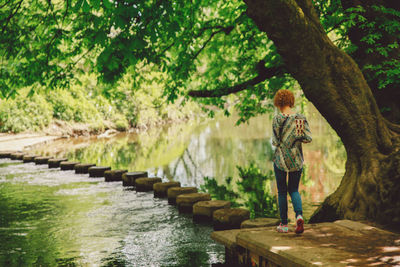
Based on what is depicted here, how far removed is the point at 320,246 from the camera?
13.7 feet

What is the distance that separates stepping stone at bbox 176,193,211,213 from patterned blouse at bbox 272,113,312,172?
4.19 m

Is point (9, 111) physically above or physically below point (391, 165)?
above

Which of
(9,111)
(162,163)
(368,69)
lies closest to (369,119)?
(368,69)

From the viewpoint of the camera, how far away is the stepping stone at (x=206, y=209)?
7.78 m

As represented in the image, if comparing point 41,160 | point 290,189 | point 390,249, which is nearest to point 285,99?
point 290,189

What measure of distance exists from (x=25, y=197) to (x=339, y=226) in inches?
327

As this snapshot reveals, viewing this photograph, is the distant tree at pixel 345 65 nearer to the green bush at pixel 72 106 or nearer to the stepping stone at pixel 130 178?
the stepping stone at pixel 130 178

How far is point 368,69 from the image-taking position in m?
7.07

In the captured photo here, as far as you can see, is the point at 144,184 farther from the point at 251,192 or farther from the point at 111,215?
the point at 251,192

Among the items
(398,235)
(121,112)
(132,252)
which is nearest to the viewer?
(398,235)

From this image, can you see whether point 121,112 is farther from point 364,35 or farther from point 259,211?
point 364,35

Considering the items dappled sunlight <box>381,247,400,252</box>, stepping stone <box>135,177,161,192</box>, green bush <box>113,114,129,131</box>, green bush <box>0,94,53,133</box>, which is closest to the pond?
stepping stone <box>135,177,161,192</box>

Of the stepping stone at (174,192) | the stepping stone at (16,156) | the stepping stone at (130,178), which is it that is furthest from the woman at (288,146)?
the stepping stone at (16,156)

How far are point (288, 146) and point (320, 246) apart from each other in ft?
3.93
